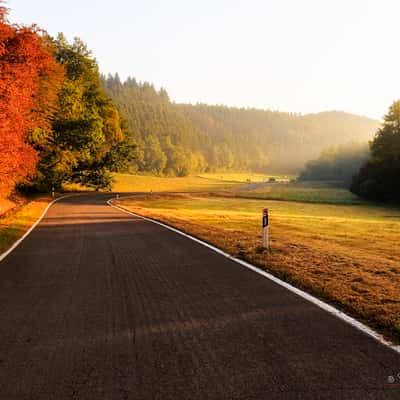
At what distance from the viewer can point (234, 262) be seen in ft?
28.2

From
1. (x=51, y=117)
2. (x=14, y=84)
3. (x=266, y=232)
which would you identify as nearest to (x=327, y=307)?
(x=266, y=232)

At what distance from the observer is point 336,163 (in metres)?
101

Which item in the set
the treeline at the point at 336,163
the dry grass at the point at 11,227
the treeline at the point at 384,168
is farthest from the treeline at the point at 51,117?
the treeline at the point at 336,163

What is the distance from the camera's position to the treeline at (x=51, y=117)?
49.2 ft

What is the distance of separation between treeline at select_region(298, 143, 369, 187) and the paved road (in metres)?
91.3

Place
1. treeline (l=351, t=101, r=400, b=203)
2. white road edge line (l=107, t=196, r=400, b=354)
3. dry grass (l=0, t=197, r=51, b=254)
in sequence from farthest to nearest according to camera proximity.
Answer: treeline (l=351, t=101, r=400, b=203) < dry grass (l=0, t=197, r=51, b=254) < white road edge line (l=107, t=196, r=400, b=354)

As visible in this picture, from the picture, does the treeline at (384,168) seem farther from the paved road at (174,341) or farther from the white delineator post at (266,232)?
the paved road at (174,341)

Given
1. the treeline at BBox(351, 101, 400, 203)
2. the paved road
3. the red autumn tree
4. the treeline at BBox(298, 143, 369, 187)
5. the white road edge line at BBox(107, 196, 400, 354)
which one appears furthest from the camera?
the treeline at BBox(298, 143, 369, 187)

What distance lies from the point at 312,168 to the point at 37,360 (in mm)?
108215

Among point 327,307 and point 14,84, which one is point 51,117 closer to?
point 14,84

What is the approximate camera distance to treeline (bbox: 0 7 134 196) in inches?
591

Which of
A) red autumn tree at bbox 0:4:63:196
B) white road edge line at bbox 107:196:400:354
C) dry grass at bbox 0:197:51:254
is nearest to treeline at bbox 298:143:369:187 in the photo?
dry grass at bbox 0:197:51:254

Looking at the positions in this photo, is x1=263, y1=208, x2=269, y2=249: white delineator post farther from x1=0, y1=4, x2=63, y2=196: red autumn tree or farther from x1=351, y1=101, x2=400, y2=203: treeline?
x1=351, y1=101, x2=400, y2=203: treeline

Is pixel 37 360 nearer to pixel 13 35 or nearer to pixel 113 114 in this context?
pixel 13 35
